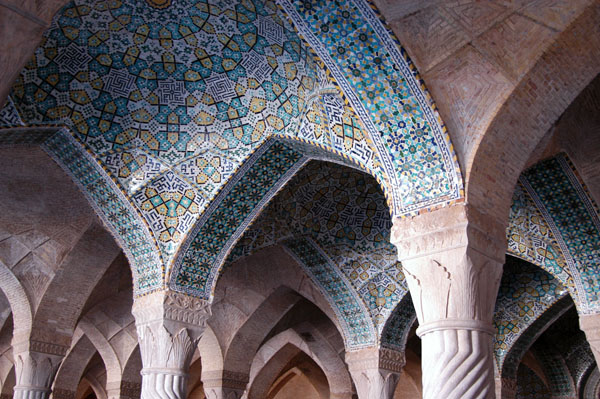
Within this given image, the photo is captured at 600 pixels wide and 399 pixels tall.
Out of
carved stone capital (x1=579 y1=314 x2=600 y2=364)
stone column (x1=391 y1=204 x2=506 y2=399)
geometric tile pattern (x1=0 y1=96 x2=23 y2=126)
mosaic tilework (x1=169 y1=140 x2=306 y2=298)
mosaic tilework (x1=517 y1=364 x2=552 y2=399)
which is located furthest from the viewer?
mosaic tilework (x1=517 y1=364 x2=552 y2=399)

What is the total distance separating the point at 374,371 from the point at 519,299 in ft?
7.46

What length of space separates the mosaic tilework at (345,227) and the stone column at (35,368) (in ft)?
9.24

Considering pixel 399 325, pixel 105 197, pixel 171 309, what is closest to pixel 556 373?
pixel 399 325

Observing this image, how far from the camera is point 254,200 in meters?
6.36

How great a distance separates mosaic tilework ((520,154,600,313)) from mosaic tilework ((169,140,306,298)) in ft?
7.52

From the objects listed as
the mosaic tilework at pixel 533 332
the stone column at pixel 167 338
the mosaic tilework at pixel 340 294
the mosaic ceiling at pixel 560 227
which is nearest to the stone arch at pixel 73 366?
the mosaic tilework at pixel 340 294

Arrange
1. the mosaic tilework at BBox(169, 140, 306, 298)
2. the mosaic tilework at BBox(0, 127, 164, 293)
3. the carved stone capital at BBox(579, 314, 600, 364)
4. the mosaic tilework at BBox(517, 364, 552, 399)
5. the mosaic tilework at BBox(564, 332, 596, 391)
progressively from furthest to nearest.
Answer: the mosaic tilework at BBox(517, 364, 552, 399) → the mosaic tilework at BBox(564, 332, 596, 391) → the carved stone capital at BBox(579, 314, 600, 364) → the mosaic tilework at BBox(169, 140, 306, 298) → the mosaic tilework at BBox(0, 127, 164, 293)

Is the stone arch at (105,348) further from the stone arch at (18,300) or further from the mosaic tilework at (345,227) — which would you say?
the mosaic tilework at (345,227)

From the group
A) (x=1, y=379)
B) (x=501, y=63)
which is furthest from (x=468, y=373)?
(x=1, y=379)

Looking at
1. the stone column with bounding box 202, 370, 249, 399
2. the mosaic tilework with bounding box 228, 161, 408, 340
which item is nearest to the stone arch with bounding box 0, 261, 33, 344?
the stone column with bounding box 202, 370, 249, 399

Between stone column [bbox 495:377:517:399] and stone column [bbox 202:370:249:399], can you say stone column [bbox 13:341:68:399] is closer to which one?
stone column [bbox 202:370:249:399]

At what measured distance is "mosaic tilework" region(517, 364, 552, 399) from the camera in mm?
12172

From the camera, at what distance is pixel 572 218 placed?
21.1 feet

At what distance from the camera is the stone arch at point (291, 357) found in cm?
1165
